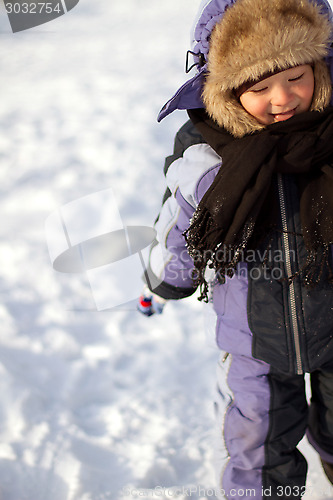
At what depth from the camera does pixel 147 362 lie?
1.77 m

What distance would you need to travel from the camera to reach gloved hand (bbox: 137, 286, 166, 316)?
1.41 metres

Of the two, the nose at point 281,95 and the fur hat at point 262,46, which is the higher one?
the fur hat at point 262,46

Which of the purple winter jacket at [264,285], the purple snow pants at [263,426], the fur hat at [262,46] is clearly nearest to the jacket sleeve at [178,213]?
the purple winter jacket at [264,285]

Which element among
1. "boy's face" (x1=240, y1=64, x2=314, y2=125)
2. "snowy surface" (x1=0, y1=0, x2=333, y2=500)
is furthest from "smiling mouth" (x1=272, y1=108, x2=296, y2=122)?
"snowy surface" (x1=0, y1=0, x2=333, y2=500)

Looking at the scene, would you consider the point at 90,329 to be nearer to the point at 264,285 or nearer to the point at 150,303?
the point at 150,303

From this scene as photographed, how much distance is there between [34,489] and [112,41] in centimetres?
289

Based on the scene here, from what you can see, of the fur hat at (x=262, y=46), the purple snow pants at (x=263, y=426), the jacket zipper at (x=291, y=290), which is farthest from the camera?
the purple snow pants at (x=263, y=426)

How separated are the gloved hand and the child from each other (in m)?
0.12

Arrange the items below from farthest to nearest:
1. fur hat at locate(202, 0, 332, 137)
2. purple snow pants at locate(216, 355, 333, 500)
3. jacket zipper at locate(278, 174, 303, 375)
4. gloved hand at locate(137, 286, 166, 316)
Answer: gloved hand at locate(137, 286, 166, 316)
purple snow pants at locate(216, 355, 333, 500)
jacket zipper at locate(278, 174, 303, 375)
fur hat at locate(202, 0, 332, 137)

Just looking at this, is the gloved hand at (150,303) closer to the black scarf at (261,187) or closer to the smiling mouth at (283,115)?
the black scarf at (261,187)

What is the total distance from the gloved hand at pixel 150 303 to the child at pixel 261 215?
0.12 metres

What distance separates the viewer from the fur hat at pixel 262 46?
0.96 meters

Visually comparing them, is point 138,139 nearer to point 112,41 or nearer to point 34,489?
point 112,41

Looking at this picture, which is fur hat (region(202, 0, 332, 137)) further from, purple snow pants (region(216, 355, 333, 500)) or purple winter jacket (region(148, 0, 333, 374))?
purple snow pants (region(216, 355, 333, 500))
